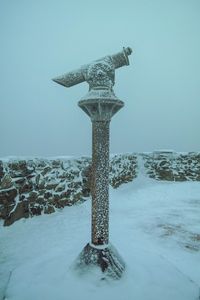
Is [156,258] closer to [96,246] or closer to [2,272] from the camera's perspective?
[96,246]

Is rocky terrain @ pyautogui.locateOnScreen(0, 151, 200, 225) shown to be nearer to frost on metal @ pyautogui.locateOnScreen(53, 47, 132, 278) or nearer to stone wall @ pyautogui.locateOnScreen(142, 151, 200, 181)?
stone wall @ pyautogui.locateOnScreen(142, 151, 200, 181)

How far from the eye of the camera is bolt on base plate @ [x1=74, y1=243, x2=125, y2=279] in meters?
2.53

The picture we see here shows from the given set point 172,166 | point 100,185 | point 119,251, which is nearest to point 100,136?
point 100,185

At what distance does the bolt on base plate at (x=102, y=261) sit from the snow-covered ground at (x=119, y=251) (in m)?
0.07

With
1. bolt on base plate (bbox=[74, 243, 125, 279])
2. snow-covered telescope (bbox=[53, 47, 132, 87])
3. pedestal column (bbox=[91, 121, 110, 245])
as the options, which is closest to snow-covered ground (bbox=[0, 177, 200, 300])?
bolt on base plate (bbox=[74, 243, 125, 279])

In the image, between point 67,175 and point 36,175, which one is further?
point 67,175

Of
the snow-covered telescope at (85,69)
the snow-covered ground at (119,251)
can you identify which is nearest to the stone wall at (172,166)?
the snow-covered ground at (119,251)

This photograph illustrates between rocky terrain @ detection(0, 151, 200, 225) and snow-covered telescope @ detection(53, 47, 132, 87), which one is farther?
rocky terrain @ detection(0, 151, 200, 225)

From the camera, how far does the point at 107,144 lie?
272 centimetres

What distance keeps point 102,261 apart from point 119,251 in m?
0.75

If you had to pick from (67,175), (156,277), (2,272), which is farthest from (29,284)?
(67,175)

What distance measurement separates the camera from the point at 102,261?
256 cm

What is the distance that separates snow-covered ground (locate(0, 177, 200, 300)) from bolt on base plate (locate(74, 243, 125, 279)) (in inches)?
2.6

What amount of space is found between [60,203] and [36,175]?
1008 millimetres
